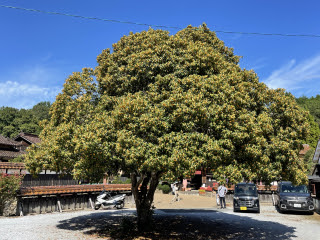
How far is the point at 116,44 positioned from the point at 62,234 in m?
9.40

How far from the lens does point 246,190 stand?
21.8 metres

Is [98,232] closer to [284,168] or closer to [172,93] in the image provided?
[172,93]

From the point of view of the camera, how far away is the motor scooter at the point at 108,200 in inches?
806

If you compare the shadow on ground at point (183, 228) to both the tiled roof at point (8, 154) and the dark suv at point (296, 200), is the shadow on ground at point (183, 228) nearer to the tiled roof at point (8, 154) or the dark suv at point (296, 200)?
the dark suv at point (296, 200)

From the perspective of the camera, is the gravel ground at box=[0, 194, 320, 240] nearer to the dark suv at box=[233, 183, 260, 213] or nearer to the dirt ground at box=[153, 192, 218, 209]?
the dark suv at box=[233, 183, 260, 213]

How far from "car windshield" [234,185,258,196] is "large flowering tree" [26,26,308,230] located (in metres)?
10.9

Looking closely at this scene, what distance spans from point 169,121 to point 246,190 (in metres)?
15.6

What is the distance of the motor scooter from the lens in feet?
67.2

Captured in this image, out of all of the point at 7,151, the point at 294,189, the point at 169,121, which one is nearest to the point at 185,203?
the point at 294,189

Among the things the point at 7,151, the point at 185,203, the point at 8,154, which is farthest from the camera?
the point at 7,151

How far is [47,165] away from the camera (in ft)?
36.2

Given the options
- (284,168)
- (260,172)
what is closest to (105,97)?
(260,172)

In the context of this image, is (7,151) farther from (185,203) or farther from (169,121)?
(169,121)

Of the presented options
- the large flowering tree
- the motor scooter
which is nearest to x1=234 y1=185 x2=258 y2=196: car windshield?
the motor scooter
